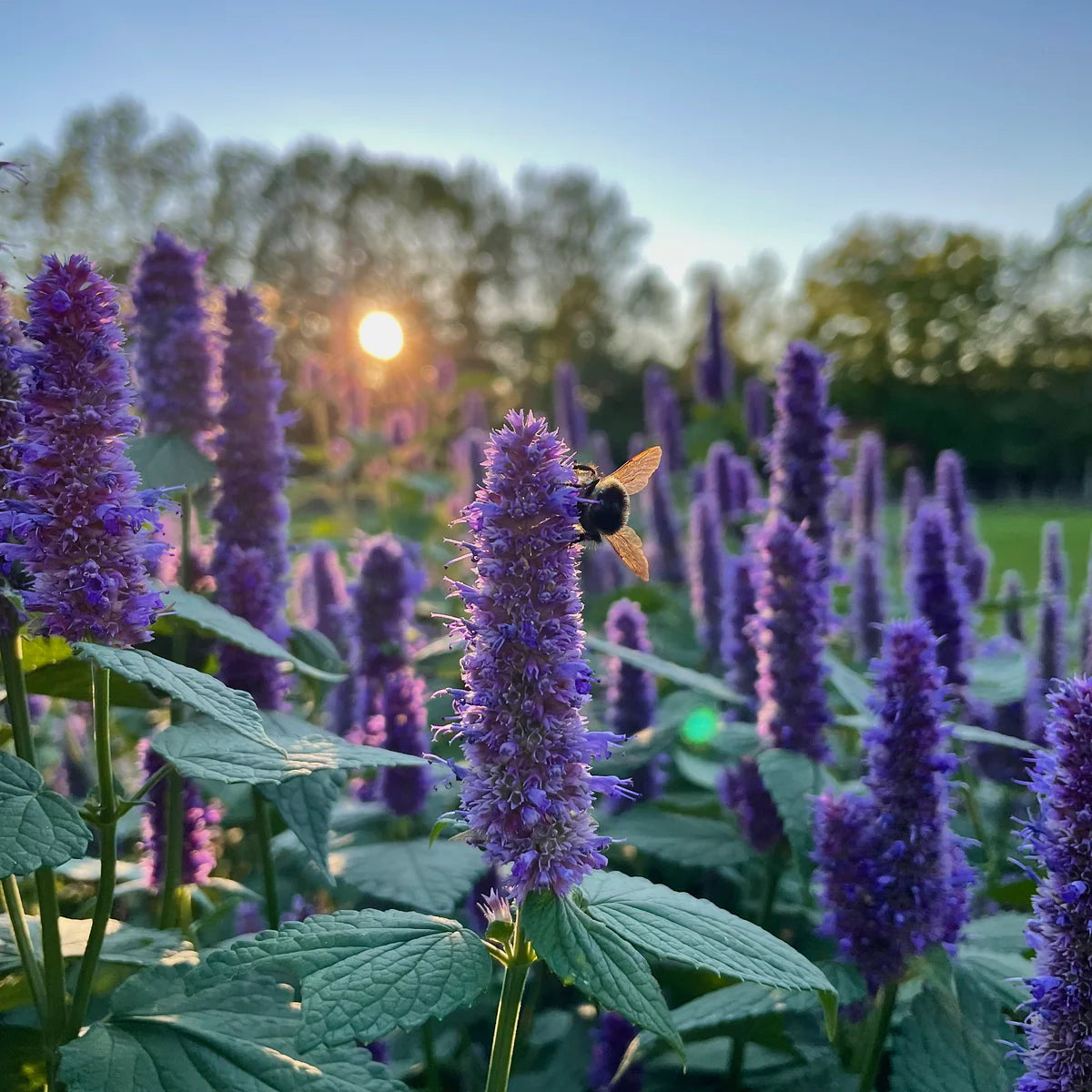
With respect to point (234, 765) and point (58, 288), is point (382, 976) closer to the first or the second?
point (234, 765)

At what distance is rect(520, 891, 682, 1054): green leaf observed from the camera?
4.11 ft

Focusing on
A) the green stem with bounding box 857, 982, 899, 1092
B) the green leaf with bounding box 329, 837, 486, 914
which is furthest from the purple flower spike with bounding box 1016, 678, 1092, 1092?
the green leaf with bounding box 329, 837, 486, 914

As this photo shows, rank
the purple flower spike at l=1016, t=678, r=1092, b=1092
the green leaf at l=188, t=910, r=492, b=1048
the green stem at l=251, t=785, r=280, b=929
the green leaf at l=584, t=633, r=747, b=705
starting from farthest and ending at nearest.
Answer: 1. the green leaf at l=584, t=633, r=747, b=705
2. the green stem at l=251, t=785, r=280, b=929
3. the purple flower spike at l=1016, t=678, r=1092, b=1092
4. the green leaf at l=188, t=910, r=492, b=1048

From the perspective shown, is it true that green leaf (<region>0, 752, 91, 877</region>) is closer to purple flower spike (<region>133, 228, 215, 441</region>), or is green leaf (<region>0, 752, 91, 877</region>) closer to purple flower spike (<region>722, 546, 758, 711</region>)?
purple flower spike (<region>133, 228, 215, 441</region>)

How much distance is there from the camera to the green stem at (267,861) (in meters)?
2.45

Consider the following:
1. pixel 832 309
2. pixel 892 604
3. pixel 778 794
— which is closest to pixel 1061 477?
pixel 832 309

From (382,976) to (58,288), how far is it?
118cm

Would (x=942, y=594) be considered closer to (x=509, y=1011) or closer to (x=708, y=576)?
(x=708, y=576)

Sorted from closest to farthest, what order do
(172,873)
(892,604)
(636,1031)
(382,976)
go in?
(382,976) < (172,873) < (636,1031) < (892,604)

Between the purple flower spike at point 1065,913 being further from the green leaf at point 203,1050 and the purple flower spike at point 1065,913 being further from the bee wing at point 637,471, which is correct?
the green leaf at point 203,1050

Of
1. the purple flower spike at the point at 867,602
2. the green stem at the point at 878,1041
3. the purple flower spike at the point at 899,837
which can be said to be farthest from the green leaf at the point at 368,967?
the purple flower spike at the point at 867,602

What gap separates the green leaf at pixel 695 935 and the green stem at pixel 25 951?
0.99 metres

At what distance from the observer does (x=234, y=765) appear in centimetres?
151

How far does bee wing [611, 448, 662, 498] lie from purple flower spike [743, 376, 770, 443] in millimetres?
6415
